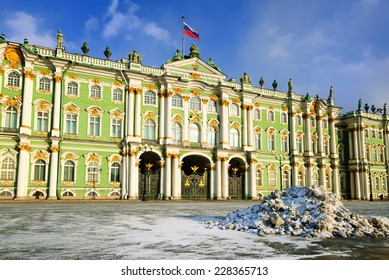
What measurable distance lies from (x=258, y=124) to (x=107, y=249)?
41542mm

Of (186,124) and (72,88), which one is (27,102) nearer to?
(72,88)

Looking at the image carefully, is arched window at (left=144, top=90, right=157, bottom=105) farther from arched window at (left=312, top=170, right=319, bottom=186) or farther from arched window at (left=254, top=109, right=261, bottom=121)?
arched window at (left=312, top=170, right=319, bottom=186)

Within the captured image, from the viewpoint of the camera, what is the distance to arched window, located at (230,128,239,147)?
45.1m

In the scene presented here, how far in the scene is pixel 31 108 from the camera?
34.3 m

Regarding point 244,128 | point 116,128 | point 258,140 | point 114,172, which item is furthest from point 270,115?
point 114,172

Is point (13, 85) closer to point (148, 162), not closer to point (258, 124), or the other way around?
point (148, 162)

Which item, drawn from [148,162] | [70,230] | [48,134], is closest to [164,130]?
[148,162]

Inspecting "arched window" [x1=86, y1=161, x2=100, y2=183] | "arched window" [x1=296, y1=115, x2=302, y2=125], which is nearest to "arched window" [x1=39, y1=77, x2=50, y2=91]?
"arched window" [x1=86, y1=161, x2=100, y2=183]

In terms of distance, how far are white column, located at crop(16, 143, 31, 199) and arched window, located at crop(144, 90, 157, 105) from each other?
13383 millimetres

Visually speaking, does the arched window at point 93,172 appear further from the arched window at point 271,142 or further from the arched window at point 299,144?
the arched window at point 299,144

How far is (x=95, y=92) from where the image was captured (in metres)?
38.0

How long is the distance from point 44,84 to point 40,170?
8.62 m

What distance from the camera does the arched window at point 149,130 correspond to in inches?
1563

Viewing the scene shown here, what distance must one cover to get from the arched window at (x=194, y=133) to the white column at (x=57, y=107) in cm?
1487
